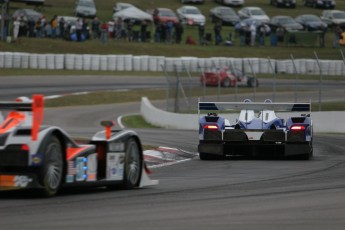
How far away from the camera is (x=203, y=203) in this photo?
1018cm

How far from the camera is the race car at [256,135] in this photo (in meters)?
18.5

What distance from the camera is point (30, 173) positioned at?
32.3 feet

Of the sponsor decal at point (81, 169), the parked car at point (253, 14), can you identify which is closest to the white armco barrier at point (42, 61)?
the parked car at point (253, 14)

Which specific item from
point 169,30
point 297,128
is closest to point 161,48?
point 169,30

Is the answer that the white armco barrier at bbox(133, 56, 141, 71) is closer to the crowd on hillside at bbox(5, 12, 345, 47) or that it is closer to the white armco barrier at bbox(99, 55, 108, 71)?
the white armco barrier at bbox(99, 55, 108, 71)

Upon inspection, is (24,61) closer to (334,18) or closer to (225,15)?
(225,15)

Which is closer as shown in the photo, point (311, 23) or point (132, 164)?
point (132, 164)

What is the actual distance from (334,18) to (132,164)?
161ft

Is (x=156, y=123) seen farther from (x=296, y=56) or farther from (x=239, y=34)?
(x=239, y=34)

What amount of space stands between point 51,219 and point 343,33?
46.6 meters

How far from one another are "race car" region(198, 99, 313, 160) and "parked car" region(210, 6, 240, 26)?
132 feet

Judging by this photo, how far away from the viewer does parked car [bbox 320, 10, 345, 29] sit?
58.8 meters

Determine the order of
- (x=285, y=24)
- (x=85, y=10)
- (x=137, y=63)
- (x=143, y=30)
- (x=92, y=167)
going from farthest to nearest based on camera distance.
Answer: (x=85, y=10), (x=285, y=24), (x=143, y=30), (x=137, y=63), (x=92, y=167)

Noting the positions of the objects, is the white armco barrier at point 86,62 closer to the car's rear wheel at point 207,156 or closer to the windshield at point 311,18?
the windshield at point 311,18
